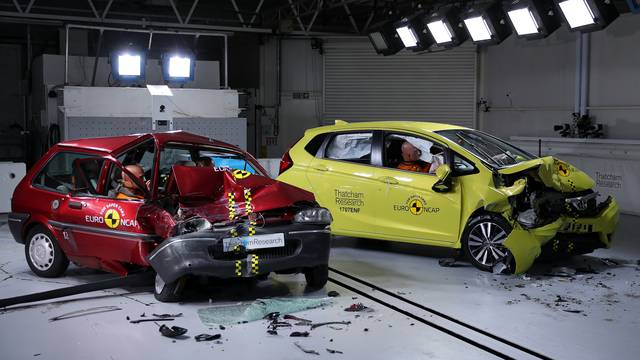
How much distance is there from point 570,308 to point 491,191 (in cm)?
149

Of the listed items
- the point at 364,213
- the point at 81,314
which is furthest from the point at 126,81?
the point at 81,314

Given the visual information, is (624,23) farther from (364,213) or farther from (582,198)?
(364,213)

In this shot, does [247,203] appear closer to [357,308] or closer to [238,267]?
[238,267]

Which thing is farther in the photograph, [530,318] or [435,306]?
[435,306]

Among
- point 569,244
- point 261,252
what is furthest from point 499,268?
point 261,252

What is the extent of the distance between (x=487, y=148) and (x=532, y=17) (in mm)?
3071

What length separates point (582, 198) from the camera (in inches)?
285

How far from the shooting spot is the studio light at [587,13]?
8.97 meters

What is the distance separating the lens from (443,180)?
7.23 m

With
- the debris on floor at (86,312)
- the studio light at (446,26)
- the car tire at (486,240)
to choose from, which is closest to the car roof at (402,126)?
the car tire at (486,240)

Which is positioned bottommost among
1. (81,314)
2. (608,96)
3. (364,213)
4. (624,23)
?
(81,314)

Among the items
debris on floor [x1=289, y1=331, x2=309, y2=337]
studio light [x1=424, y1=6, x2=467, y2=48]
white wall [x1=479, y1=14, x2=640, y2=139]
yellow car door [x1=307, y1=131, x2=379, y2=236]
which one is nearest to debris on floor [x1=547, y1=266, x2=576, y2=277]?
yellow car door [x1=307, y1=131, x2=379, y2=236]

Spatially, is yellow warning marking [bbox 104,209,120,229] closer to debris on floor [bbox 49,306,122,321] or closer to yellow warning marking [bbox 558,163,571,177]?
debris on floor [bbox 49,306,122,321]

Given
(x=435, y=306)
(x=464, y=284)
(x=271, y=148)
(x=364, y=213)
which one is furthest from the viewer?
(x=271, y=148)
